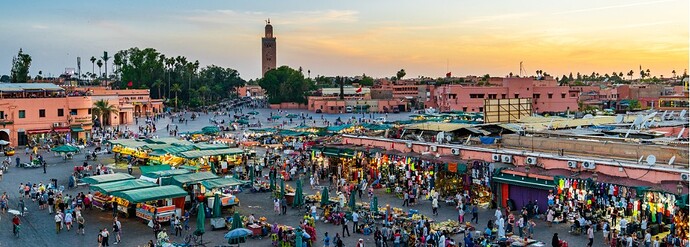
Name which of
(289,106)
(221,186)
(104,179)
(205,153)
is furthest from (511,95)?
(104,179)

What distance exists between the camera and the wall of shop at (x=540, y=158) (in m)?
20.0

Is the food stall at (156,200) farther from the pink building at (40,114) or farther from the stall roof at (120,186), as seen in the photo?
the pink building at (40,114)

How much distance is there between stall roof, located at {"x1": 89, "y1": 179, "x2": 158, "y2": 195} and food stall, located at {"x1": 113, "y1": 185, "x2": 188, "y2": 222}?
0.37m

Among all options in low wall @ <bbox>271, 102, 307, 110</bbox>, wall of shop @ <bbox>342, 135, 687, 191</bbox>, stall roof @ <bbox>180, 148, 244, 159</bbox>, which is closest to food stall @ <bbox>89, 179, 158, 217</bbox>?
stall roof @ <bbox>180, 148, 244, 159</bbox>

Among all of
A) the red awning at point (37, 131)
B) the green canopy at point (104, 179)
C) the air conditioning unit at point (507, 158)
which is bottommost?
the green canopy at point (104, 179)

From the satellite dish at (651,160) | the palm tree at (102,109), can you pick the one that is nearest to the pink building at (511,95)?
the palm tree at (102,109)

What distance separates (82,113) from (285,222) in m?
38.0

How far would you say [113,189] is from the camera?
23.7 m

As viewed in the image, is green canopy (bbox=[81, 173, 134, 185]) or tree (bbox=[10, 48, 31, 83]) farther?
tree (bbox=[10, 48, 31, 83])

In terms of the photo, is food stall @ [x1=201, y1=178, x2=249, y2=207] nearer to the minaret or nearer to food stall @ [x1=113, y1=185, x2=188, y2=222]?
food stall @ [x1=113, y1=185, x2=188, y2=222]

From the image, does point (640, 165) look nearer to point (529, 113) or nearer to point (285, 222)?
point (285, 222)

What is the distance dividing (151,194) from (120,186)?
2.10m

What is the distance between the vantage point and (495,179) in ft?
80.3

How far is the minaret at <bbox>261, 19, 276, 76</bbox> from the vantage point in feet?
643
